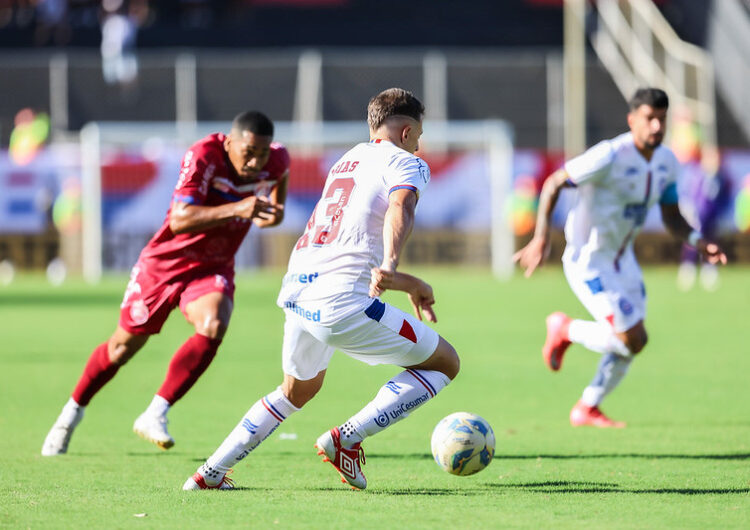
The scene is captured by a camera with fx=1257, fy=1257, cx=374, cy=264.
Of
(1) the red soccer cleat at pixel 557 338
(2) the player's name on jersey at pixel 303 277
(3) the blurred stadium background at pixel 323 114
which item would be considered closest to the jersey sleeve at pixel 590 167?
(1) the red soccer cleat at pixel 557 338

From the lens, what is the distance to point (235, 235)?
26.9ft

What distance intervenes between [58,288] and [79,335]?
8588mm

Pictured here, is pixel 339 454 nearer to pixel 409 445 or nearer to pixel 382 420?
pixel 382 420

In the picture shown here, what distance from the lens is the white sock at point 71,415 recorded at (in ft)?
25.9

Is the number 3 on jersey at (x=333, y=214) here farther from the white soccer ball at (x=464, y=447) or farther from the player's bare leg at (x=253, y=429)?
the white soccer ball at (x=464, y=447)

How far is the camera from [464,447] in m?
6.52

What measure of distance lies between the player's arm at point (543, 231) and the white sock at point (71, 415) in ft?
10.2

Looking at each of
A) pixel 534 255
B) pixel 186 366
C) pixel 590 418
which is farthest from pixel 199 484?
pixel 590 418

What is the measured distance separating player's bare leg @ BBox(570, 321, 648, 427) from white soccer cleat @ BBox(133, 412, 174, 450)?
127 inches

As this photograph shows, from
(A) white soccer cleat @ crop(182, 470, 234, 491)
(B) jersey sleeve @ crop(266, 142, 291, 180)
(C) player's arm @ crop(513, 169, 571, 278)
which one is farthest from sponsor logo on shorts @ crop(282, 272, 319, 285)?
(C) player's arm @ crop(513, 169, 571, 278)

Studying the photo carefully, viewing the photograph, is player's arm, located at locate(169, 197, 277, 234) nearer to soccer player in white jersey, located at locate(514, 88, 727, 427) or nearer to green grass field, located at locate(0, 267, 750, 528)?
green grass field, located at locate(0, 267, 750, 528)

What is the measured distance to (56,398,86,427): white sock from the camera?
25.9 feet

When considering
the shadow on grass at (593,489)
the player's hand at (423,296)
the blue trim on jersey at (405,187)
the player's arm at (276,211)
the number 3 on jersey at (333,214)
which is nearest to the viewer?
the player's hand at (423,296)

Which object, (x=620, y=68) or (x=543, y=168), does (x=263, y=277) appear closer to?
(x=543, y=168)
